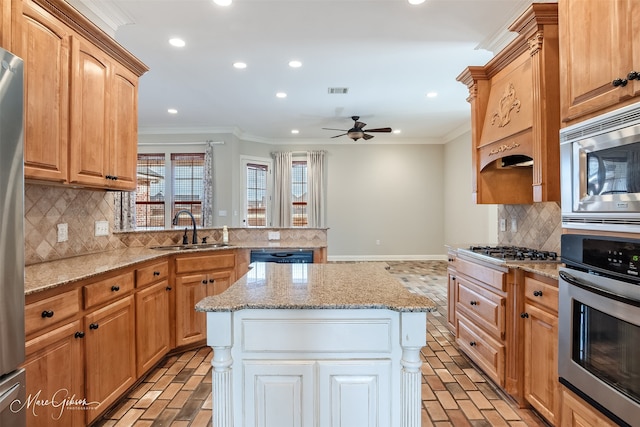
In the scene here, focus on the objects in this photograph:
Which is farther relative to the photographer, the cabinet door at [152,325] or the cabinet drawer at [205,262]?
the cabinet drawer at [205,262]

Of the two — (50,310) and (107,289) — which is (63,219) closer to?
(107,289)

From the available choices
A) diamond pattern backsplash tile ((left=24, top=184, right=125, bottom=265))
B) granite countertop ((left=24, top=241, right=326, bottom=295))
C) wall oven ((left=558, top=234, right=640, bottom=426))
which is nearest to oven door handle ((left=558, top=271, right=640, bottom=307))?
wall oven ((left=558, top=234, right=640, bottom=426))

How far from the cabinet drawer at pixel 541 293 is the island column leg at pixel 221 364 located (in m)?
1.65

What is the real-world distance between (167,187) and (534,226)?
251 inches

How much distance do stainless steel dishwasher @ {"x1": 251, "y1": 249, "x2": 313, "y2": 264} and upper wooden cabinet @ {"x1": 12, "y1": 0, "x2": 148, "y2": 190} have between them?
51.1 inches

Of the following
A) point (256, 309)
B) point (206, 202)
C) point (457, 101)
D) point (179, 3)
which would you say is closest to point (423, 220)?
point (457, 101)

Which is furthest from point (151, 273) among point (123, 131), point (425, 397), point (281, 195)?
point (281, 195)

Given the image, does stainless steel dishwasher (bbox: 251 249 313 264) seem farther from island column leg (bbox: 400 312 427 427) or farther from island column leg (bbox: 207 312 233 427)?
island column leg (bbox: 400 312 427 427)

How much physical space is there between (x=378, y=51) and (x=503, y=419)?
10.9 ft

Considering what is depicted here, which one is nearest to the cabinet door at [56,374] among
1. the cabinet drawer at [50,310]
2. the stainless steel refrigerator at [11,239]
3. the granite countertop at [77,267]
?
the cabinet drawer at [50,310]

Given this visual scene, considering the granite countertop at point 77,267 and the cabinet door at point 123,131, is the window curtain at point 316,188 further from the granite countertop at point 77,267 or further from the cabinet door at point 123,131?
the cabinet door at point 123,131

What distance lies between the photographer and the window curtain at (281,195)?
7.48 meters

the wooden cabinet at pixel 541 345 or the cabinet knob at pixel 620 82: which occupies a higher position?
the cabinet knob at pixel 620 82

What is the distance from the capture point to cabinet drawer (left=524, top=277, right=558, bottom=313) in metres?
1.73
